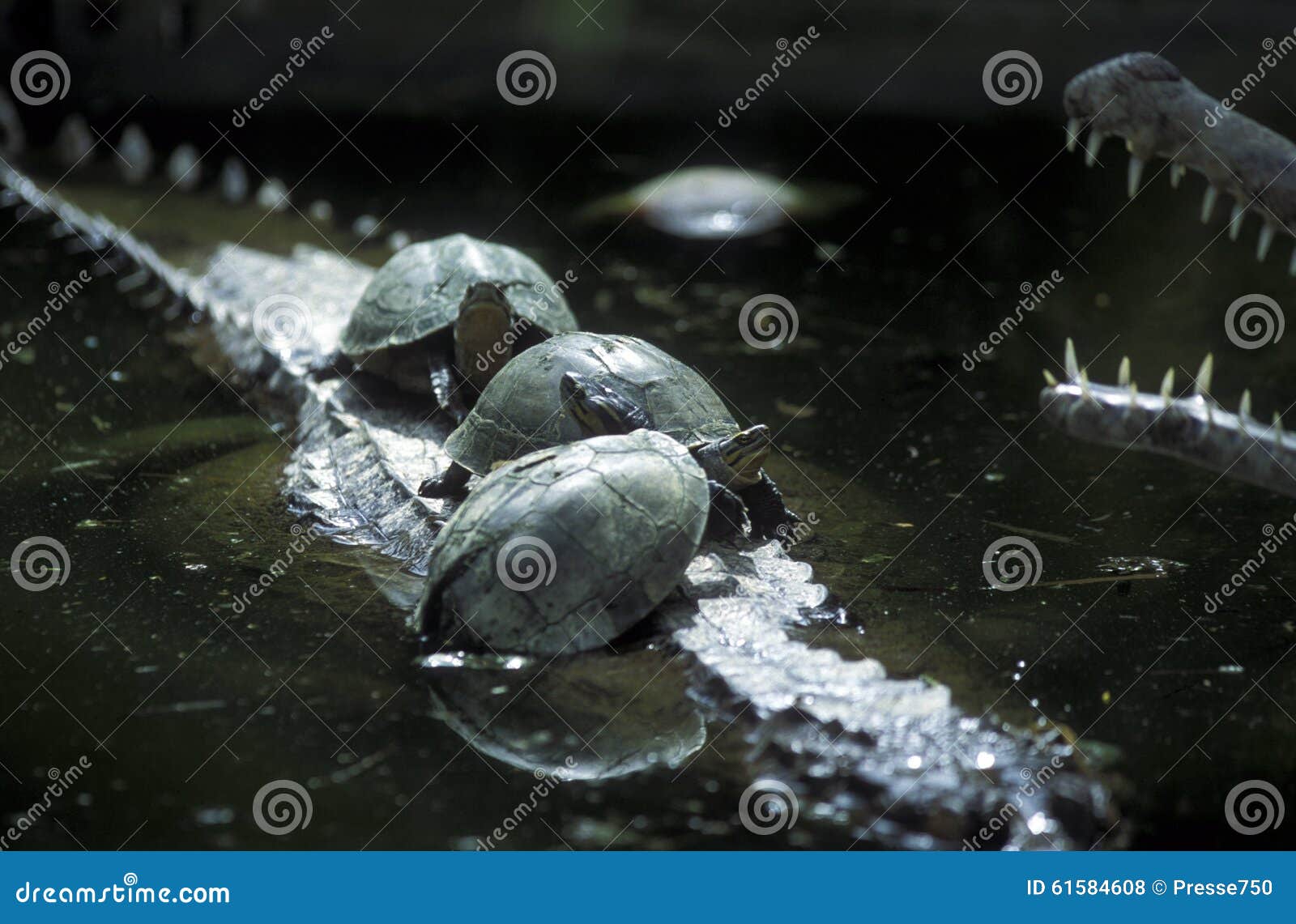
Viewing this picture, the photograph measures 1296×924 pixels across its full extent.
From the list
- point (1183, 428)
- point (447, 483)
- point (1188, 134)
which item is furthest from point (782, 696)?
point (1188, 134)

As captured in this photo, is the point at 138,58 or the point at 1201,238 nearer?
the point at 1201,238

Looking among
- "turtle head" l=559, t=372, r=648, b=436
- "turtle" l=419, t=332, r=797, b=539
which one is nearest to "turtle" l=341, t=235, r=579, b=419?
"turtle" l=419, t=332, r=797, b=539

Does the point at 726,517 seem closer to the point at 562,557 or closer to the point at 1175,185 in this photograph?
the point at 562,557

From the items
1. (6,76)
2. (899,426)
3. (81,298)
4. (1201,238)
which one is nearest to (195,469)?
(81,298)

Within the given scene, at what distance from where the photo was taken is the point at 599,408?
577cm

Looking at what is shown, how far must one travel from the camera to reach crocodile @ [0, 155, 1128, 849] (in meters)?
4.20

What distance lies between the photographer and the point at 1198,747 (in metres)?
4.73

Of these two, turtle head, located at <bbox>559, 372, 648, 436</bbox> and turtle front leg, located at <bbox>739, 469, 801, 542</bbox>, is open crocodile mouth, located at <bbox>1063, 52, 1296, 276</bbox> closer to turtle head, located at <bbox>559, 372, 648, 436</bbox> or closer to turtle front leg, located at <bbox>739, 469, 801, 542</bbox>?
turtle front leg, located at <bbox>739, 469, 801, 542</bbox>

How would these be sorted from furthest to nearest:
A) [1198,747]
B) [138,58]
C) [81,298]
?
[138,58], [81,298], [1198,747]

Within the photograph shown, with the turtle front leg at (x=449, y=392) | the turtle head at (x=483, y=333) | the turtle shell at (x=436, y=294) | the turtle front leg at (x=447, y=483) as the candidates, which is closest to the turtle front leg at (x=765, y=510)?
the turtle front leg at (x=447, y=483)

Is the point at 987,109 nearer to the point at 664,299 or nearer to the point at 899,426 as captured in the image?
the point at 664,299

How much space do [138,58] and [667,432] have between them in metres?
15.1

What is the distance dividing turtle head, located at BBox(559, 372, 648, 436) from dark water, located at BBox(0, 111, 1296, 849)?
1065 millimetres

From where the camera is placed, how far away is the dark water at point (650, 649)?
4387mm
